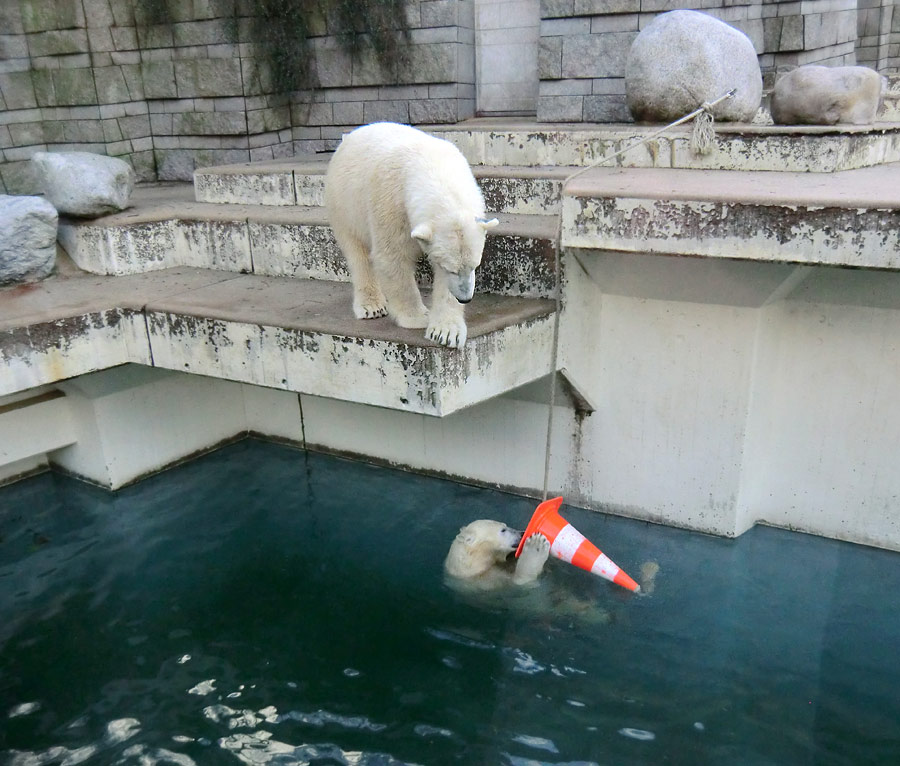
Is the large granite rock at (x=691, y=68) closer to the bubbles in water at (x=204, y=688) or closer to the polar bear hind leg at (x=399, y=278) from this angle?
the polar bear hind leg at (x=399, y=278)

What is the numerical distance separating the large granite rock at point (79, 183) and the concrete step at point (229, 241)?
93 mm

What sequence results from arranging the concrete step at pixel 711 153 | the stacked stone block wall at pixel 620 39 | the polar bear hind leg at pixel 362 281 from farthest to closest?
the stacked stone block wall at pixel 620 39 < the concrete step at pixel 711 153 < the polar bear hind leg at pixel 362 281

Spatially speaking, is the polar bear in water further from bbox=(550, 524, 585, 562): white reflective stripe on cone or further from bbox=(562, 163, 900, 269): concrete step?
bbox=(562, 163, 900, 269): concrete step

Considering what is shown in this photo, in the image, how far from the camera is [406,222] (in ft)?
11.0

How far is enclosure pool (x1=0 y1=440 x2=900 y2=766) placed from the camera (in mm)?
3148

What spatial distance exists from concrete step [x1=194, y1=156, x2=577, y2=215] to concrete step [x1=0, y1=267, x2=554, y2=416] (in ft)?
2.71

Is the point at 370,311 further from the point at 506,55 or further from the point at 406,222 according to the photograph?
the point at 506,55

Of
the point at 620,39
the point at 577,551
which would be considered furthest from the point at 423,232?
the point at 620,39

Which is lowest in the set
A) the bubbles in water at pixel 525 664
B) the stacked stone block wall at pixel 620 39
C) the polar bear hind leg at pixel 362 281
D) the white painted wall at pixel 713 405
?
the bubbles in water at pixel 525 664

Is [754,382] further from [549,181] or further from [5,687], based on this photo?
[5,687]

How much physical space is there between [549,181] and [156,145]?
4.94 meters

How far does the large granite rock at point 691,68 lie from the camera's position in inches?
196

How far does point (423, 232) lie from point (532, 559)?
5.75ft

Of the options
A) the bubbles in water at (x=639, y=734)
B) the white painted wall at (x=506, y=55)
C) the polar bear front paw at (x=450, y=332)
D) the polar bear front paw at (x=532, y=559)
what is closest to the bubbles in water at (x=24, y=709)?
the polar bear front paw at (x=532, y=559)
